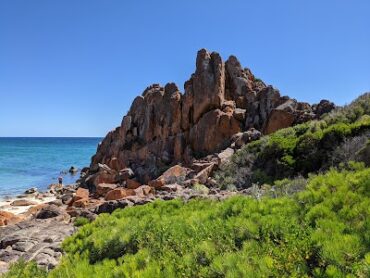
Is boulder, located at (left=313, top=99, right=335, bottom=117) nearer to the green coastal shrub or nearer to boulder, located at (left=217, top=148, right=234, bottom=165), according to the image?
boulder, located at (left=217, top=148, right=234, bottom=165)

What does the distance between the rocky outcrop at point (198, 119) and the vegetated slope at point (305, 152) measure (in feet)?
19.3

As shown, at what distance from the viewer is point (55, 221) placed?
1530 centimetres

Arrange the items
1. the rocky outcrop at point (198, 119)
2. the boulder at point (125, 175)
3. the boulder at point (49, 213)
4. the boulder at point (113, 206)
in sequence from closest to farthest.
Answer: the boulder at point (113, 206) < the boulder at point (49, 213) < the rocky outcrop at point (198, 119) < the boulder at point (125, 175)

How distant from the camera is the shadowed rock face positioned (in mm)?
30891

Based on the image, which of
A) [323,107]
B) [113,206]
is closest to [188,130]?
[323,107]

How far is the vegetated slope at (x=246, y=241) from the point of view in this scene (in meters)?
5.27

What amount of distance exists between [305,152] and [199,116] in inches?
670

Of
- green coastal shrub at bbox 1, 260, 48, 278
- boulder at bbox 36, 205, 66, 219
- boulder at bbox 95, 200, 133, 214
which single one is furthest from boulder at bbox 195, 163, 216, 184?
green coastal shrub at bbox 1, 260, 48, 278

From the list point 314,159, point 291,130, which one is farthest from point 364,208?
point 291,130

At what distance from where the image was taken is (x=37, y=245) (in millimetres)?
11188

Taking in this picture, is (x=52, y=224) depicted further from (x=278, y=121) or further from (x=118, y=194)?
(x=278, y=121)

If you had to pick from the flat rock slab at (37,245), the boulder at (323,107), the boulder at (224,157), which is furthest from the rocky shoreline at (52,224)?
the boulder at (323,107)

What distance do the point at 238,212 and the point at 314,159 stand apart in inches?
388

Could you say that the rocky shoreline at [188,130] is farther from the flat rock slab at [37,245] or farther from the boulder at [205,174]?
the flat rock slab at [37,245]
